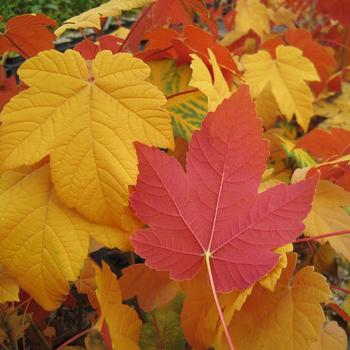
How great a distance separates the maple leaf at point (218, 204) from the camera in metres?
0.43

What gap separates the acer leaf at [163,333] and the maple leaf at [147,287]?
88 millimetres

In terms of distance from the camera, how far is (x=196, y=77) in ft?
1.69

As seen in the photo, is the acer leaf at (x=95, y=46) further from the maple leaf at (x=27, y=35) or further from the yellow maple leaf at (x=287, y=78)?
the yellow maple leaf at (x=287, y=78)

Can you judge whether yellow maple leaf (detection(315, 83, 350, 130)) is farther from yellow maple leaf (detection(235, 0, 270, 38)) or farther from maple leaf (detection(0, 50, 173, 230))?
maple leaf (detection(0, 50, 173, 230))

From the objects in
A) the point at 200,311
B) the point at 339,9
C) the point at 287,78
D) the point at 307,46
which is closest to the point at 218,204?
the point at 200,311

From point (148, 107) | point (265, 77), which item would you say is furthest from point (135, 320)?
point (265, 77)

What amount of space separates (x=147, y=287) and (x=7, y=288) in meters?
0.17

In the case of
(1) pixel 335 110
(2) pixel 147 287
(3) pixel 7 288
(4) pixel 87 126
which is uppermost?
(4) pixel 87 126

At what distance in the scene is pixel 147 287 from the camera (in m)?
0.57

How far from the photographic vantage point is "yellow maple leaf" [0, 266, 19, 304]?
1.49 feet

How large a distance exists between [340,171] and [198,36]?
0.91 ft

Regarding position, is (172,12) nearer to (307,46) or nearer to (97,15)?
(97,15)

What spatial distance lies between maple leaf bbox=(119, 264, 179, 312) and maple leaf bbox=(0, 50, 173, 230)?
117 mm

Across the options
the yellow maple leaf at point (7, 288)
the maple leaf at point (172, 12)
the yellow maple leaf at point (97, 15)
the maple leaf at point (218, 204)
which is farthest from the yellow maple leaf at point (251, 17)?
the yellow maple leaf at point (7, 288)
